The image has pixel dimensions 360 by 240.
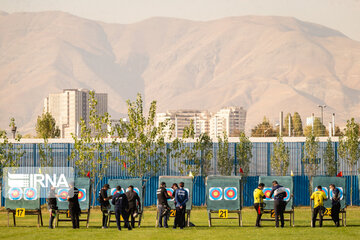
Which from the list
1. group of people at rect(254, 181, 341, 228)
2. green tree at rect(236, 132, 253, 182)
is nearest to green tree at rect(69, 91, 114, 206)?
green tree at rect(236, 132, 253, 182)

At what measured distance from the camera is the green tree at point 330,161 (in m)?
50.2

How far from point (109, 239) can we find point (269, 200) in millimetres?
10766

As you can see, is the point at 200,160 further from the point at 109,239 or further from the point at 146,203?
the point at 109,239

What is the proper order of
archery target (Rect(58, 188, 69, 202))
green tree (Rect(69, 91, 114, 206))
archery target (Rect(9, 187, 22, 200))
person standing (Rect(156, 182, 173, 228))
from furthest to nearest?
green tree (Rect(69, 91, 114, 206))
archery target (Rect(9, 187, 22, 200))
archery target (Rect(58, 188, 69, 202))
person standing (Rect(156, 182, 173, 228))

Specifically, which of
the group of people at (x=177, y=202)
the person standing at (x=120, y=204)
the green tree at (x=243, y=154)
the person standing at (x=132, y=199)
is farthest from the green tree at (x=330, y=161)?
the person standing at (x=120, y=204)

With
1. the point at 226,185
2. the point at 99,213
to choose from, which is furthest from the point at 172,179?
the point at 99,213

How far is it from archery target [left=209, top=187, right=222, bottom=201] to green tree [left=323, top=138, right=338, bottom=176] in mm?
18867

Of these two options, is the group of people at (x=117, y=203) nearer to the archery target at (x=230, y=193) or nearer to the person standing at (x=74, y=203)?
the person standing at (x=74, y=203)

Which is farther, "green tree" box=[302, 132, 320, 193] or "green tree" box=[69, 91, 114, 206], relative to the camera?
"green tree" box=[302, 132, 320, 193]

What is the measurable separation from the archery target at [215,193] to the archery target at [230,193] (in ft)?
1.02

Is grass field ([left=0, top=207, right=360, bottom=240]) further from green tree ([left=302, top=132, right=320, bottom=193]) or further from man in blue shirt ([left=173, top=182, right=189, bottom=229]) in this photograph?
green tree ([left=302, top=132, right=320, bottom=193])

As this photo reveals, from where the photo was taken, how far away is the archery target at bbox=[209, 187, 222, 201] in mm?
33500

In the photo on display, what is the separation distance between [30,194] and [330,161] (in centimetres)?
2525

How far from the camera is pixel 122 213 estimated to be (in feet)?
102
